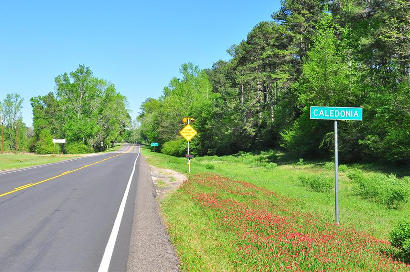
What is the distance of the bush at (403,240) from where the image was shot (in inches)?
237

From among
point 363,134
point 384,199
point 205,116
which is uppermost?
point 205,116

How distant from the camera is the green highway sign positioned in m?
8.47

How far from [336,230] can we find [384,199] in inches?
291

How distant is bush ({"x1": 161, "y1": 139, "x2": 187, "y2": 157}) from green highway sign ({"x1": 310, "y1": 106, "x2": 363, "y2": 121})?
180ft

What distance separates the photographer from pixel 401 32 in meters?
23.9

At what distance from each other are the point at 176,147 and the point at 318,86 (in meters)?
41.0

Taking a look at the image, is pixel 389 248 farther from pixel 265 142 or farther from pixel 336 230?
pixel 265 142

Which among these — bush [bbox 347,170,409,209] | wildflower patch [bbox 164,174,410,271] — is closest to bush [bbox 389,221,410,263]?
wildflower patch [bbox 164,174,410,271]

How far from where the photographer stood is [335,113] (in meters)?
8.51

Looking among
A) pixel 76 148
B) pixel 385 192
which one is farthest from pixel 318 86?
pixel 76 148

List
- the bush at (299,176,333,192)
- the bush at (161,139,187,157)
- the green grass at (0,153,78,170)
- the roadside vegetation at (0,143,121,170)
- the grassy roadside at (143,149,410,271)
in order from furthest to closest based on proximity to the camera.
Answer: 1. the bush at (161,139,187,157)
2. the roadside vegetation at (0,143,121,170)
3. the green grass at (0,153,78,170)
4. the bush at (299,176,333,192)
5. the grassy roadside at (143,149,410,271)

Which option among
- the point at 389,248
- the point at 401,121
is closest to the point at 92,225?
the point at 389,248

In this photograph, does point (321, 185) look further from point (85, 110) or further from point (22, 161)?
point (85, 110)

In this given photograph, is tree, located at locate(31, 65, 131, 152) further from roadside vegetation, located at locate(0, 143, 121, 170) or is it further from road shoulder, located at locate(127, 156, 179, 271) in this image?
road shoulder, located at locate(127, 156, 179, 271)
